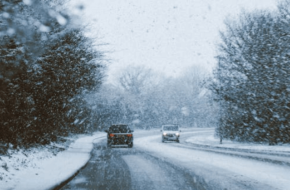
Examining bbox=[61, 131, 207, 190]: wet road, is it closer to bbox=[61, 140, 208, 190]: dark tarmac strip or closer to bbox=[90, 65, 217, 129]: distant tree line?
bbox=[61, 140, 208, 190]: dark tarmac strip

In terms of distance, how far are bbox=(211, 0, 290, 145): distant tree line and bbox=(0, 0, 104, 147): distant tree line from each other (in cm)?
1404

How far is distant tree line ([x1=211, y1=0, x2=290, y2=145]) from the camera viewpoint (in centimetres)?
2816

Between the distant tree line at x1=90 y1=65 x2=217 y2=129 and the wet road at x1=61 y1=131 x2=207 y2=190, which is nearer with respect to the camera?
the wet road at x1=61 y1=131 x2=207 y2=190

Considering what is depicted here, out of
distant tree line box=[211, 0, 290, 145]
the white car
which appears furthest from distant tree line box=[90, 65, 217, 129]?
distant tree line box=[211, 0, 290, 145]

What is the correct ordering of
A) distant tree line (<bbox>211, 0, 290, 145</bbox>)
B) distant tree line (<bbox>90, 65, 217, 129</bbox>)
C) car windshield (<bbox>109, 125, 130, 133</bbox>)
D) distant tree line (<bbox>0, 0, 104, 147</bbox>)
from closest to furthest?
distant tree line (<bbox>0, 0, 104, 147</bbox>), distant tree line (<bbox>211, 0, 290, 145</bbox>), car windshield (<bbox>109, 125, 130, 133</bbox>), distant tree line (<bbox>90, 65, 217, 129</bbox>)

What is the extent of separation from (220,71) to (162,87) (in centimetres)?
6251

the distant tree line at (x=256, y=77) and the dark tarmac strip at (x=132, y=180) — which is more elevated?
the distant tree line at (x=256, y=77)

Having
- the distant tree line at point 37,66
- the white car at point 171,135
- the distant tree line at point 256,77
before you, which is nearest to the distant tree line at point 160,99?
the white car at point 171,135

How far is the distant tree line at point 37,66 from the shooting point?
567 cm

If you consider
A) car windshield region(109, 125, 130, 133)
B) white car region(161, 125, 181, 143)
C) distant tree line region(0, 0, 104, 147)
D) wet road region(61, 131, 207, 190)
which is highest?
distant tree line region(0, 0, 104, 147)

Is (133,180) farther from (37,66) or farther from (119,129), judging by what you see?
(119,129)

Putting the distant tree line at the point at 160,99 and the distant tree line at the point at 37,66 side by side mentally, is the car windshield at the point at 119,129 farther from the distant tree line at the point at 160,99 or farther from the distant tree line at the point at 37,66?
the distant tree line at the point at 160,99

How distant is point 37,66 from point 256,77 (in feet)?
68.7

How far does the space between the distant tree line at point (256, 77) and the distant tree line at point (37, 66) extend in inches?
553
